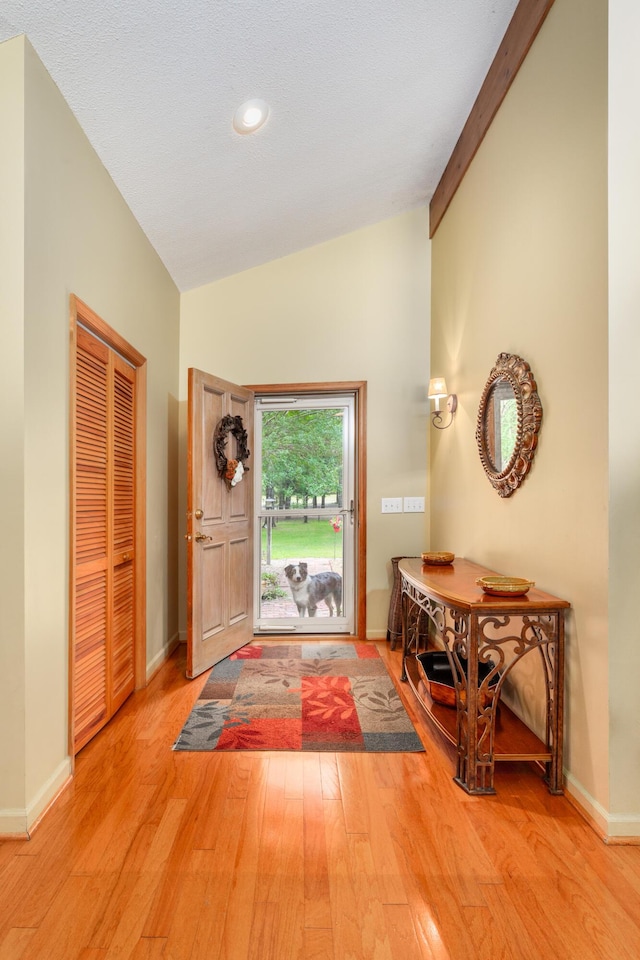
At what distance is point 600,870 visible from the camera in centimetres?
145

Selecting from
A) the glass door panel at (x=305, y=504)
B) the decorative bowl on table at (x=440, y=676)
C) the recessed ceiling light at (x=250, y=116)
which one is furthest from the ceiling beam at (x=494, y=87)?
the decorative bowl on table at (x=440, y=676)

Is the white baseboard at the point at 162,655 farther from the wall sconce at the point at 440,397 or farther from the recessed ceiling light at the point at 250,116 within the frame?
the recessed ceiling light at the point at 250,116

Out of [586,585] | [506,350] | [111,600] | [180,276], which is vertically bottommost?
[111,600]

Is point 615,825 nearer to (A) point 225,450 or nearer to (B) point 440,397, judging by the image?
(B) point 440,397

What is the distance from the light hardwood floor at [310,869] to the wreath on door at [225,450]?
5.67 feet

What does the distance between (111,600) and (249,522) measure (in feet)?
4.40

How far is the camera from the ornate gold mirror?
2047mm

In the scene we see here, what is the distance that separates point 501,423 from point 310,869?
76.1 inches

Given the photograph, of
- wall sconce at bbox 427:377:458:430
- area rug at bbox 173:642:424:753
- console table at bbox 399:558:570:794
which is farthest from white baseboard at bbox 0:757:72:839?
wall sconce at bbox 427:377:458:430

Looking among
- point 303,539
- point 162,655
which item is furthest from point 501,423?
point 162,655

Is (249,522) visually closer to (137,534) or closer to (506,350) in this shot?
(137,534)

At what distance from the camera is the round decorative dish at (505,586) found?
1834mm

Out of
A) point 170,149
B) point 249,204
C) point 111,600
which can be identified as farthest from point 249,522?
point 170,149

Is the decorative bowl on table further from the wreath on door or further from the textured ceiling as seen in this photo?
the textured ceiling
